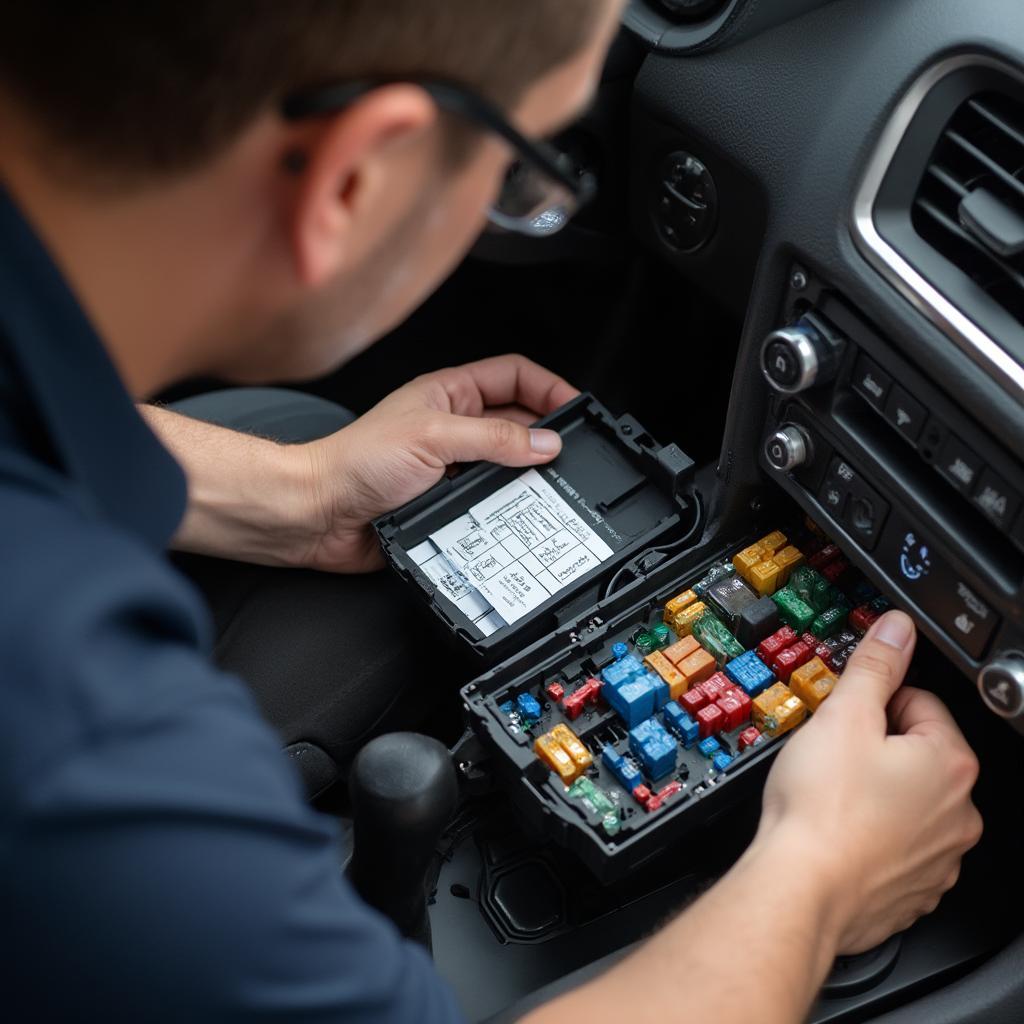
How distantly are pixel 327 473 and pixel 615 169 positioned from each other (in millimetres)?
591

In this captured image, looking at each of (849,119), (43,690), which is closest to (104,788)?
(43,690)

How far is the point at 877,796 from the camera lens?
1.11 meters

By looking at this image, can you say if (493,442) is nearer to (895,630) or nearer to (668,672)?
(668,672)

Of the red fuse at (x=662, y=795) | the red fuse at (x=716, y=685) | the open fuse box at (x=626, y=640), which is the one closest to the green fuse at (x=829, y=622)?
the open fuse box at (x=626, y=640)

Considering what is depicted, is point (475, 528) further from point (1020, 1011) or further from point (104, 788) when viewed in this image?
point (104, 788)

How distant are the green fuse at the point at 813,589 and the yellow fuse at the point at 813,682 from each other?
0.08m

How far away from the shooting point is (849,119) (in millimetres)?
1187

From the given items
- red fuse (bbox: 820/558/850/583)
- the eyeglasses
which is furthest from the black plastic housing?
the eyeglasses

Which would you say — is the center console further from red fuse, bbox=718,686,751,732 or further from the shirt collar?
the shirt collar

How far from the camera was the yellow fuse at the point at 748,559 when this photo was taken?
4.39 ft

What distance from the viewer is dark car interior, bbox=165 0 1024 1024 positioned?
1.09 m

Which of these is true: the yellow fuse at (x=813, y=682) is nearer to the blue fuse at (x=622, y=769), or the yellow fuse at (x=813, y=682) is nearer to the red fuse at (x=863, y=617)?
the red fuse at (x=863, y=617)

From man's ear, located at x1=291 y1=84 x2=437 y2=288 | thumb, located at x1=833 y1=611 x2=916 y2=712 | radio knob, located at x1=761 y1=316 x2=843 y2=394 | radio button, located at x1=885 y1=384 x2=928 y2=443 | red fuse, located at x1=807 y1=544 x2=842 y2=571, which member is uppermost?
man's ear, located at x1=291 y1=84 x2=437 y2=288

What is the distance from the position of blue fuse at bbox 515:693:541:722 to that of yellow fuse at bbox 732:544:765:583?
0.88 feet
